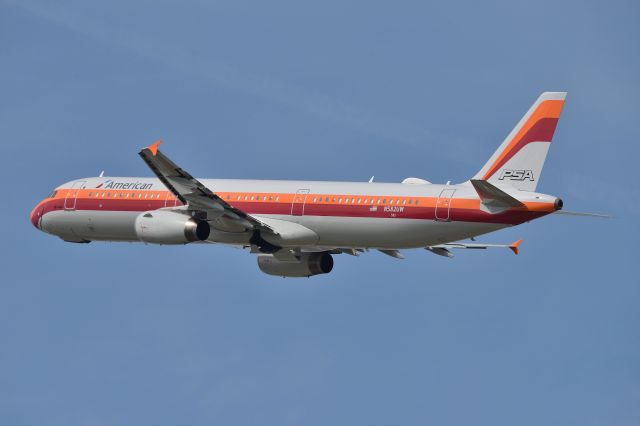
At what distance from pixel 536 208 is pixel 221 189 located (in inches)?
700

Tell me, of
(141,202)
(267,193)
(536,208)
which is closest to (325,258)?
(267,193)

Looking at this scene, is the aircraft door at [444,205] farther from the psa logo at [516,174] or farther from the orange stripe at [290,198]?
the psa logo at [516,174]

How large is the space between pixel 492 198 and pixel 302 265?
1397cm

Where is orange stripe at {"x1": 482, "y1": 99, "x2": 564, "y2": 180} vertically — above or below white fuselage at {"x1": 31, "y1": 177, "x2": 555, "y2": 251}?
above

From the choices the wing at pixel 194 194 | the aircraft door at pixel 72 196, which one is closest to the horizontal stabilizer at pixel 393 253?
the wing at pixel 194 194

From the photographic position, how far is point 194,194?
66500mm

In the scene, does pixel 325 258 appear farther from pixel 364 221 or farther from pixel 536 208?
pixel 536 208

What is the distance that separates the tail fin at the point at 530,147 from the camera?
6391 cm

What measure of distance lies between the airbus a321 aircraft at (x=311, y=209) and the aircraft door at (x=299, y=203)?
2.0 inches

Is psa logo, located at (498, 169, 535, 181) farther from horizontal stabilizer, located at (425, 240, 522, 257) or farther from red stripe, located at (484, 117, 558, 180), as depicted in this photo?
horizontal stabilizer, located at (425, 240, 522, 257)

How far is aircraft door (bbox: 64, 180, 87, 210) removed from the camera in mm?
74500

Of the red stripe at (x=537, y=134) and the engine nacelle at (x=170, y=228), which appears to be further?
the engine nacelle at (x=170, y=228)

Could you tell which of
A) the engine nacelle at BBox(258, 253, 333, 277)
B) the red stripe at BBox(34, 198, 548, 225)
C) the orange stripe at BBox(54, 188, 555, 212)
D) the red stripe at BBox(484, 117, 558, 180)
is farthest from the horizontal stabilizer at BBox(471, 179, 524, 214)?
the engine nacelle at BBox(258, 253, 333, 277)

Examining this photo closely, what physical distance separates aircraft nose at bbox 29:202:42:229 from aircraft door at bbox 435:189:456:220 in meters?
23.8
